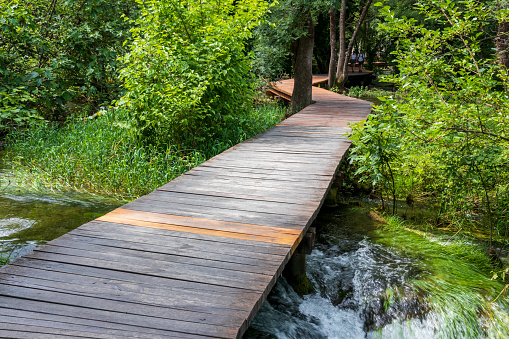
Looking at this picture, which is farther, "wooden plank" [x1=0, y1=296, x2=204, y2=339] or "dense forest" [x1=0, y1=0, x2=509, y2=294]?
"dense forest" [x1=0, y1=0, x2=509, y2=294]

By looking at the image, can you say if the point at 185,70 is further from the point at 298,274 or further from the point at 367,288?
the point at 367,288

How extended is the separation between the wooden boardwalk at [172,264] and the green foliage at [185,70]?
5.77 ft

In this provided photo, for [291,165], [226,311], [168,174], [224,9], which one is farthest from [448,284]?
[224,9]

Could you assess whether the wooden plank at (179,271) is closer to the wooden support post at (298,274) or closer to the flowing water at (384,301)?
the flowing water at (384,301)

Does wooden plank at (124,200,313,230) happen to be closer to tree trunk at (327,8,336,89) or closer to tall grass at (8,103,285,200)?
tall grass at (8,103,285,200)

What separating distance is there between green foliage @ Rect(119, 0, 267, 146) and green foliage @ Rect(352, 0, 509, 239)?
247 centimetres

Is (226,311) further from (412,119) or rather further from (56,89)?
(56,89)

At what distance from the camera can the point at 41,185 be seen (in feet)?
20.8

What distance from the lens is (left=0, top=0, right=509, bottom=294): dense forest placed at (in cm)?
482

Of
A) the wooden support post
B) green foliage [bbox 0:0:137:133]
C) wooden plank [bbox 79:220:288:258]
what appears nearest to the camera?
wooden plank [bbox 79:220:288:258]

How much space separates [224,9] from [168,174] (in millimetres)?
3129

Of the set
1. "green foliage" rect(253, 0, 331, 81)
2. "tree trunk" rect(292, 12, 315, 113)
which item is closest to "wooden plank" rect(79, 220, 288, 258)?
"green foliage" rect(253, 0, 331, 81)

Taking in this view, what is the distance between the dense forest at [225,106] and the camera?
15.8 ft

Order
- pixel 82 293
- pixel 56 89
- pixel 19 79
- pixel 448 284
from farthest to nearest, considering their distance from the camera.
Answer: pixel 56 89 < pixel 19 79 < pixel 448 284 < pixel 82 293
